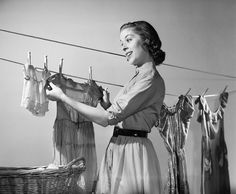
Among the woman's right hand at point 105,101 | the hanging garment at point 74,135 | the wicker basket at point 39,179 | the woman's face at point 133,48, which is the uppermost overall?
the woman's face at point 133,48

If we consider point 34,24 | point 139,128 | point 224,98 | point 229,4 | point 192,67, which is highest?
point 229,4

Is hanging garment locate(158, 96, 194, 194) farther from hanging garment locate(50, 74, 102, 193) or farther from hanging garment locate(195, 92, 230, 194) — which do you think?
hanging garment locate(50, 74, 102, 193)

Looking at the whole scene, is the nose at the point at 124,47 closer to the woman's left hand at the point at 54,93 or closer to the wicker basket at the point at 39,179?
the woman's left hand at the point at 54,93

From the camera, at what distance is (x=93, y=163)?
1.22 m

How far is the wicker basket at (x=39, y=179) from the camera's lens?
1.09 meters

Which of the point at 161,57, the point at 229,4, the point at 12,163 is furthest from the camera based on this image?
the point at 229,4

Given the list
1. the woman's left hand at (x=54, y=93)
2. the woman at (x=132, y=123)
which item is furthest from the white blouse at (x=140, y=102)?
the woman's left hand at (x=54, y=93)

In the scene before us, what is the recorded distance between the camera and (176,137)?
4.45ft

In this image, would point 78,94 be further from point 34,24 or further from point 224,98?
point 224,98

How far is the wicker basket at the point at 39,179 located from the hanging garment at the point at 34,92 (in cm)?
18

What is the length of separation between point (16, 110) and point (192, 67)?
63cm

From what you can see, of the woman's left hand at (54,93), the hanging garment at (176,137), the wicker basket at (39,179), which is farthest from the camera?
the hanging garment at (176,137)

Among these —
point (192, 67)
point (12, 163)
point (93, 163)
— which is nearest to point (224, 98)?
point (192, 67)

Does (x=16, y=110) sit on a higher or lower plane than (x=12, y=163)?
higher
